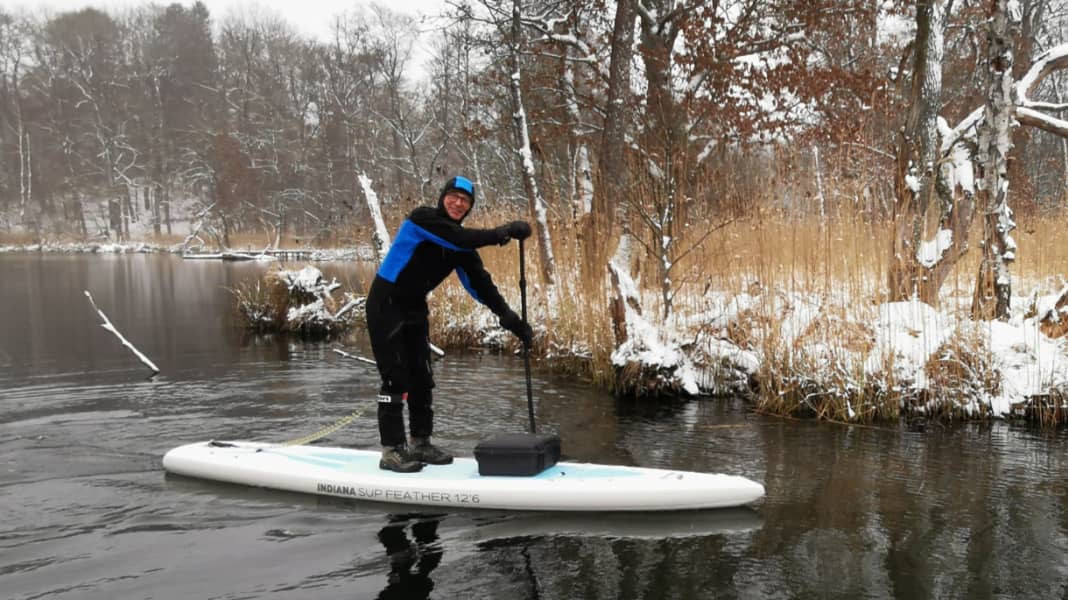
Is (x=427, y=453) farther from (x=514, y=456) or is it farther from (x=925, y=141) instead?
(x=925, y=141)

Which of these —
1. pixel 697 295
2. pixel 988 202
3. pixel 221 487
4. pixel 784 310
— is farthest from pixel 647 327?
pixel 221 487

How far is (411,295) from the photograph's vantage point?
4.60m

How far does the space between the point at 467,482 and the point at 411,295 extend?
3.70 feet

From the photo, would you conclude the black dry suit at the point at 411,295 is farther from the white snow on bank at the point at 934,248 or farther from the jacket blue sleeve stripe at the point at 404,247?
the white snow on bank at the point at 934,248

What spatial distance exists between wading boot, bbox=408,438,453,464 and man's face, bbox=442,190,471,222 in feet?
4.59

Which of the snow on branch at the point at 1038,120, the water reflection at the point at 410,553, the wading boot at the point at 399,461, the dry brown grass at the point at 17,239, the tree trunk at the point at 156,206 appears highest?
the tree trunk at the point at 156,206

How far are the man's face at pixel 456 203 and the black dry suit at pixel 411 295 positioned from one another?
0.12ft

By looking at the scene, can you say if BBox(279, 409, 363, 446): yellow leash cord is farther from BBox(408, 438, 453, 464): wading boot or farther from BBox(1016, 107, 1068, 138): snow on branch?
BBox(1016, 107, 1068, 138): snow on branch

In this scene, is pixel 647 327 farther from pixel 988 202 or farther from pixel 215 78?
pixel 215 78

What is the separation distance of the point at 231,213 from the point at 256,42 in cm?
1221

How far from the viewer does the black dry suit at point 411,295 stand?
438 centimetres

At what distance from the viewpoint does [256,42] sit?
140ft

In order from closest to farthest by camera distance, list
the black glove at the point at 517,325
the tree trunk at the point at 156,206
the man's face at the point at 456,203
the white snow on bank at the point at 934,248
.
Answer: the man's face at the point at 456,203
the black glove at the point at 517,325
the white snow on bank at the point at 934,248
the tree trunk at the point at 156,206

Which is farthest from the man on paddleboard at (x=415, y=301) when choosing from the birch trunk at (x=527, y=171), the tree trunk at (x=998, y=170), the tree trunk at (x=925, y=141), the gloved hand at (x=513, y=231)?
the birch trunk at (x=527, y=171)
